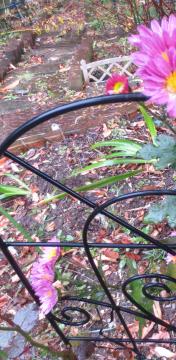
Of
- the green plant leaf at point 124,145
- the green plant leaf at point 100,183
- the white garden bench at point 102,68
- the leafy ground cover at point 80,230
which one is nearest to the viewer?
the leafy ground cover at point 80,230

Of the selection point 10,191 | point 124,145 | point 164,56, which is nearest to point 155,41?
point 164,56

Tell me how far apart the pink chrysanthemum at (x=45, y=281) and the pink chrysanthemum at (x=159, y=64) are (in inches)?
22.0

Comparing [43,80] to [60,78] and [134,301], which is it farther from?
[134,301]

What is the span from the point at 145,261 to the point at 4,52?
11.4ft

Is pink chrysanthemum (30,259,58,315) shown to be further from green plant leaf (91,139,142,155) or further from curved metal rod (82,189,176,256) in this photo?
green plant leaf (91,139,142,155)

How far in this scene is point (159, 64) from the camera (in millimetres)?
646

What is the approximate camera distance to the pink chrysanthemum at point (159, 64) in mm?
649

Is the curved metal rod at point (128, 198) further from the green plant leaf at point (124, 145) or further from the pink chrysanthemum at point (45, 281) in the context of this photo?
the green plant leaf at point (124, 145)

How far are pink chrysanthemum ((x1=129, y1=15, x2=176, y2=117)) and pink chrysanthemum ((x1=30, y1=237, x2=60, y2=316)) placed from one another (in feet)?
1.83

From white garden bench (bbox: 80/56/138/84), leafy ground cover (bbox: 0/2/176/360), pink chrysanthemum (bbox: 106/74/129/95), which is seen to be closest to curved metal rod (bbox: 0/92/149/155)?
pink chrysanthemum (bbox: 106/74/129/95)

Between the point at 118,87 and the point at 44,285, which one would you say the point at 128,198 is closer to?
the point at 118,87

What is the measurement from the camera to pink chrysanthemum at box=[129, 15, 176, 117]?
649mm

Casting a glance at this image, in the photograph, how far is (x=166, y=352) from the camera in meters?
1.35

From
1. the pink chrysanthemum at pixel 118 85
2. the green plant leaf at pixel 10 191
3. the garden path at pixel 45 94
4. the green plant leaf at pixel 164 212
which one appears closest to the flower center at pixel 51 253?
the green plant leaf at pixel 164 212
